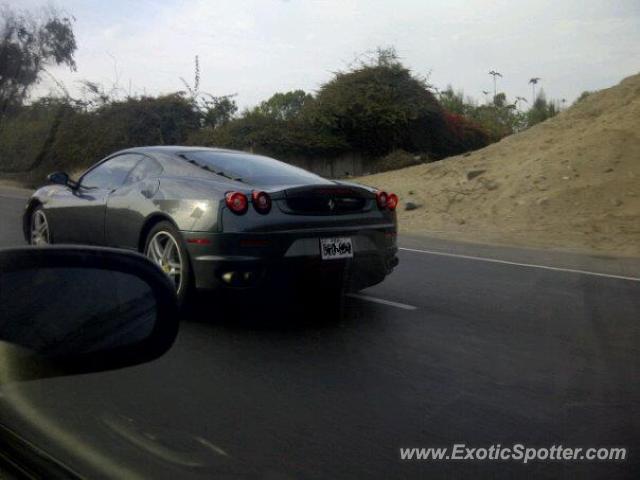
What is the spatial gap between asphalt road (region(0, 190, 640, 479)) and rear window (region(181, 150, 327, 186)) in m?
0.99

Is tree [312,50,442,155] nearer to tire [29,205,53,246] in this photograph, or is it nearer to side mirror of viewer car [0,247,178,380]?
tire [29,205,53,246]

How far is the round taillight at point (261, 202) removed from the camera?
20.4ft

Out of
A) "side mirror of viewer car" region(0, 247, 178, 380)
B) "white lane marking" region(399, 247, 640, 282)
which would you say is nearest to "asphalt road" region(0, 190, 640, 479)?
"side mirror of viewer car" region(0, 247, 178, 380)

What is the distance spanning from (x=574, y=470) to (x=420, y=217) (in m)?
13.8

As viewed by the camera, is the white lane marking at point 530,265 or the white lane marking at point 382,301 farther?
the white lane marking at point 530,265

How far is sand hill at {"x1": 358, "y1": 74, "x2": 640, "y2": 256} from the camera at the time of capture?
574 inches

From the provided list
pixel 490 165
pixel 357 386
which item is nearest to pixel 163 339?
pixel 357 386

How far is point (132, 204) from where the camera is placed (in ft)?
22.7

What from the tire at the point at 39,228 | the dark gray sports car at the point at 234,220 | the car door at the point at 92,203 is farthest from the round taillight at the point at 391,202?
the tire at the point at 39,228

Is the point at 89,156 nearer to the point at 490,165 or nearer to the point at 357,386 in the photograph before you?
the point at 490,165

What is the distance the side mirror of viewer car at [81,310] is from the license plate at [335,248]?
12.2ft

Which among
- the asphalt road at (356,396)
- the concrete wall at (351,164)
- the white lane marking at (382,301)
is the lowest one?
the asphalt road at (356,396)

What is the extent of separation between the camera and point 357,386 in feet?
16.2

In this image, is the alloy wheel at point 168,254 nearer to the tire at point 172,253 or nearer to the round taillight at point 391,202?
the tire at point 172,253
